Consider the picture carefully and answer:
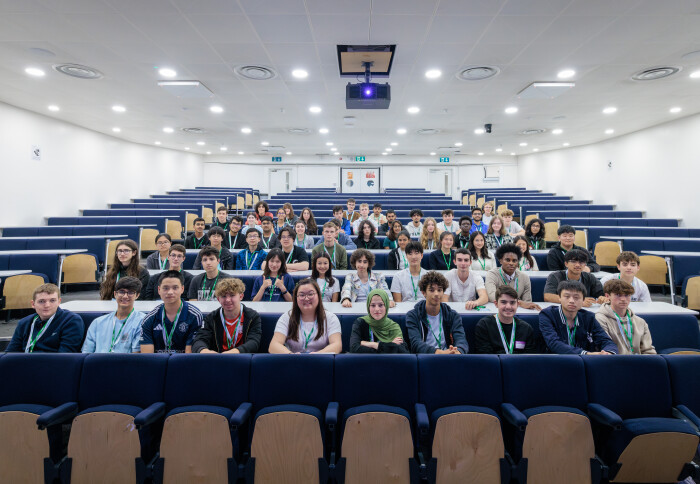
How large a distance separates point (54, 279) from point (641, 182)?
1372 centimetres

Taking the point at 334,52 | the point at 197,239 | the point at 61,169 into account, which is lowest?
the point at 197,239

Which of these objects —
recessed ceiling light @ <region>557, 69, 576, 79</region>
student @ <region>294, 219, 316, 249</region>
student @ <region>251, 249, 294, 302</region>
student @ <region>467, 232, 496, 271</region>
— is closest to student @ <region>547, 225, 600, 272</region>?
student @ <region>467, 232, 496, 271</region>

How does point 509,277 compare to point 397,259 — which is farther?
point 397,259

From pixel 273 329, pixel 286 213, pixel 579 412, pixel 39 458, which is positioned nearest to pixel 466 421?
pixel 579 412

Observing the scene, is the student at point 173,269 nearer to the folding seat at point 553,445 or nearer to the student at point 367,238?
the student at point 367,238

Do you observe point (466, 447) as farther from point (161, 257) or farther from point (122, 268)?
point (161, 257)

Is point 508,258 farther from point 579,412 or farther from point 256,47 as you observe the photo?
point 256,47

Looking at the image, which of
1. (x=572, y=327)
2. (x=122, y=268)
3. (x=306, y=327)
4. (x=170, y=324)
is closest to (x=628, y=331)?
(x=572, y=327)

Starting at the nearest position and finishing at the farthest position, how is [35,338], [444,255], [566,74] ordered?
[35,338]
[444,255]
[566,74]

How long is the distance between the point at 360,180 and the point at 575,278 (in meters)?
16.7

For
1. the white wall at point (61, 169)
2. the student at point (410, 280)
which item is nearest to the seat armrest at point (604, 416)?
the student at point (410, 280)

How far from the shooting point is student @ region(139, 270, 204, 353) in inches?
108

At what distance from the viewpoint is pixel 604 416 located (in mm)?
2041

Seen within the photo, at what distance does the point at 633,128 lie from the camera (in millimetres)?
10008
